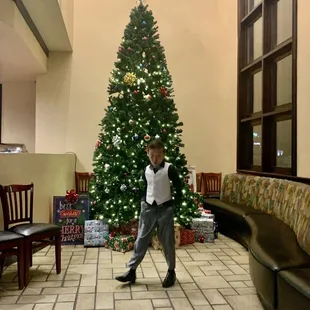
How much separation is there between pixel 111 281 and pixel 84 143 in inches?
137

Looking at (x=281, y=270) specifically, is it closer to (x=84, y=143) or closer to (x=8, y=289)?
(x=8, y=289)

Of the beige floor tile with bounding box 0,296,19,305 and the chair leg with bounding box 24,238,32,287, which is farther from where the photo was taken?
the chair leg with bounding box 24,238,32,287

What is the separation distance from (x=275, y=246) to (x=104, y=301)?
145 cm

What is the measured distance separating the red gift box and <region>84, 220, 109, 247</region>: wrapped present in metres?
0.98

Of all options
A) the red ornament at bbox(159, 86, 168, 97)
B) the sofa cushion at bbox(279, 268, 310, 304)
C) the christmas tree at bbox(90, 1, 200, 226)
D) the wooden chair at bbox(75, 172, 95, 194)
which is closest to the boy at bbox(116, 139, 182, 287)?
the sofa cushion at bbox(279, 268, 310, 304)

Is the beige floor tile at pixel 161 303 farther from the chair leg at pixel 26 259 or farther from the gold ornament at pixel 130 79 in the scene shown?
the gold ornament at pixel 130 79

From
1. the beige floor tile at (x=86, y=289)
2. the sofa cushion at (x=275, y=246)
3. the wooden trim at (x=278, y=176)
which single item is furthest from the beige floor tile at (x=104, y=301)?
the wooden trim at (x=278, y=176)

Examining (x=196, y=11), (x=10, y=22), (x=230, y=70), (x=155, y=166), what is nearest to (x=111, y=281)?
(x=155, y=166)

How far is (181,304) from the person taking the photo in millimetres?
2838

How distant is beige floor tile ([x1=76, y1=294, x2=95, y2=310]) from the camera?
2762 millimetres

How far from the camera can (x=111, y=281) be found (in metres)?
3.34

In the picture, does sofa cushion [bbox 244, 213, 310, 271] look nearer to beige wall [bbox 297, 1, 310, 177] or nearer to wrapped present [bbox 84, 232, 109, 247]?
beige wall [bbox 297, 1, 310, 177]

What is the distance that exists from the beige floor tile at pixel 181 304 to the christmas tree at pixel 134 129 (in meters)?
1.80

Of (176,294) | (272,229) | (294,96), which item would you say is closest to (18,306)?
(176,294)
